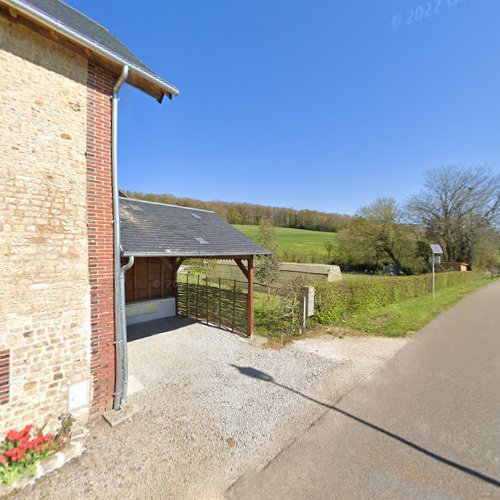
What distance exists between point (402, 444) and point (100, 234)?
5.64m

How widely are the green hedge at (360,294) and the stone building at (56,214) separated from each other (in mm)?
7521

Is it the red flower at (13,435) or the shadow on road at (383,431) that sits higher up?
the red flower at (13,435)

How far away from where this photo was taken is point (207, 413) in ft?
15.0

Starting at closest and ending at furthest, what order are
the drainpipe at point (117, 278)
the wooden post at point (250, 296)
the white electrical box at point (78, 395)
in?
the white electrical box at point (78, 395) < the drainpipe at point (117, 278) < the wooden post at point (250, 296)

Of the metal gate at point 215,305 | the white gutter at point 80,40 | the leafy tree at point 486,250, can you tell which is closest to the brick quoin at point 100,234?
the white gutter at point 80,40

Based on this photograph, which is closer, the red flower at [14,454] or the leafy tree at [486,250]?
the red flower at [14,454]

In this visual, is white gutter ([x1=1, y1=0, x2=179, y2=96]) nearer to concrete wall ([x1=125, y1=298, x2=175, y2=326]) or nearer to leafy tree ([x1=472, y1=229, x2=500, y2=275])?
concrete wall ([x1=125, y1=298, x2=175, y2=326])

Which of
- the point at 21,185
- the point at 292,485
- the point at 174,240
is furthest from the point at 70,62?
the point at 292,485

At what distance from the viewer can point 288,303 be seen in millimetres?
9539

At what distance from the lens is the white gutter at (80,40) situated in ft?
10.2

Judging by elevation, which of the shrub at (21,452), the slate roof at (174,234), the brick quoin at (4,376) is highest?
the slate roof at (174,234)

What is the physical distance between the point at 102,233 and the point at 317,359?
5.86m

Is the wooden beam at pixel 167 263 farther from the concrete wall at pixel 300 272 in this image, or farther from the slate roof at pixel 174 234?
the concrete wall at pixel 300 272

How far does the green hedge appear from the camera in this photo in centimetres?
987
